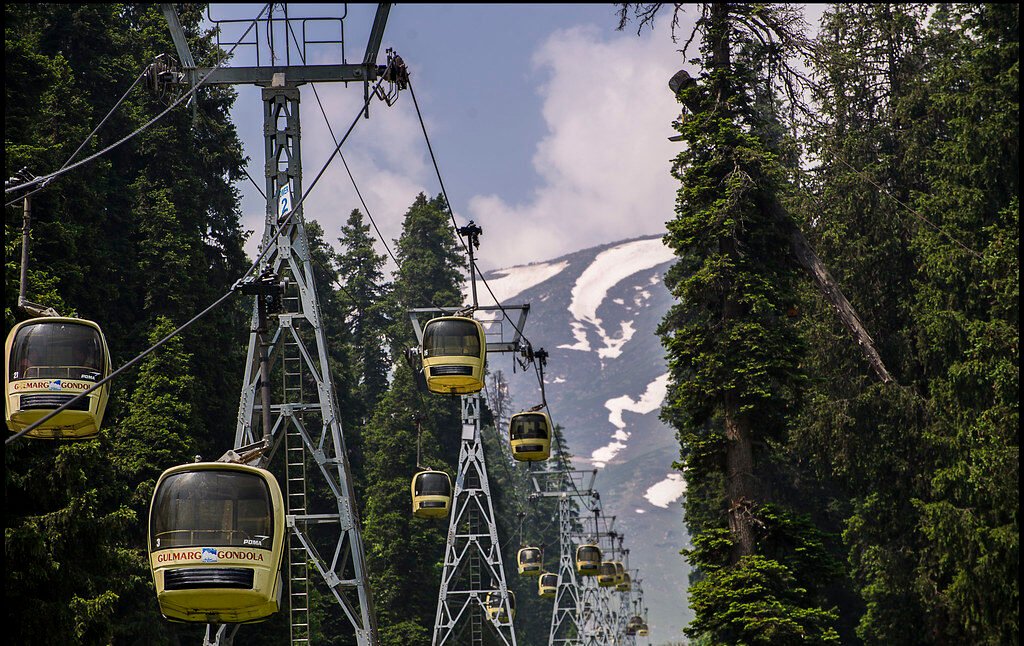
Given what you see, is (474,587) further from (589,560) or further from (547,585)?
(547,585)

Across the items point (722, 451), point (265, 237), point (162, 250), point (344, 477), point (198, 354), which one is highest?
point (162, 250)

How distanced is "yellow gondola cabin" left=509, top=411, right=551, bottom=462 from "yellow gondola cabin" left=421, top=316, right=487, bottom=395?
1306cm

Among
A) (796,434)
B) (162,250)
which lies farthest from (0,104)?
(162,250)

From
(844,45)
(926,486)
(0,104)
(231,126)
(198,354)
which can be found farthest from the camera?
(231,126)

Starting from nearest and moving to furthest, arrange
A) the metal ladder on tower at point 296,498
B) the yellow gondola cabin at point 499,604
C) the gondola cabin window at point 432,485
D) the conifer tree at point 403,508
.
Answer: the metal ladder on tower at point 296,498 → the yellow gondola cabin at point 499,604 → the gondola cabin window at point 432,485 → the conifer tree at point 403,508

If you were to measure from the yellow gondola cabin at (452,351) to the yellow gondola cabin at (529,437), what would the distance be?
13.1 m

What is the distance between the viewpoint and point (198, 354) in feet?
143

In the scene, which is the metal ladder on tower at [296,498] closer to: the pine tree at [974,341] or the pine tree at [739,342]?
the pine tree at [739,342]

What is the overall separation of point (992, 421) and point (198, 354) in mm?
24837

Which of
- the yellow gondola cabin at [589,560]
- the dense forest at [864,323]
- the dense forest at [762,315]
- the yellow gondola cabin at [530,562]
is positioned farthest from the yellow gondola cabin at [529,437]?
the yellow gondola cabin at [530,562]

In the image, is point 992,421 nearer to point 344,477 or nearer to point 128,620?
point 344,477

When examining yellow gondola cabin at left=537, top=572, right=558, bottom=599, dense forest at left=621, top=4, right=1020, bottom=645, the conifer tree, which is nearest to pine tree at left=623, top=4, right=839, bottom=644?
dense forest at left=621, top=4, right=1020, bottom=645

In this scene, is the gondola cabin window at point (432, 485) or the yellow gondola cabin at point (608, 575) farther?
the yellow gondola cabin at point (608, 575)

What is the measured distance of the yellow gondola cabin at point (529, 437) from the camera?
41.4 meters
